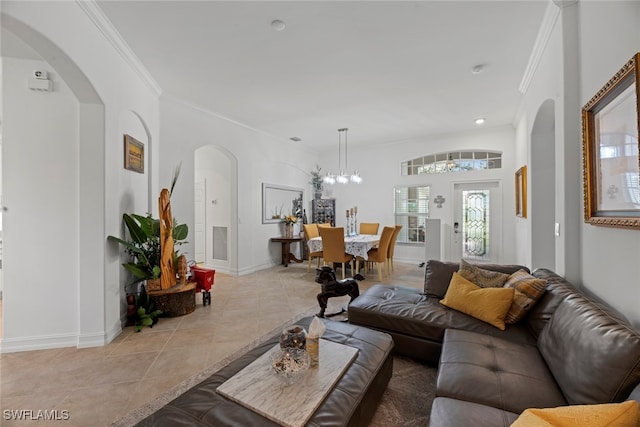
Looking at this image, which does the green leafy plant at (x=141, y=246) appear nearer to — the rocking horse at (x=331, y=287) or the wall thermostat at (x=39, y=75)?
the wall thermostat at (x=39, y=75)

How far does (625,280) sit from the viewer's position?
1.47 metres

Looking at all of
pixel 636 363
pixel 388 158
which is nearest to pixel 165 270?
pixel 636 363

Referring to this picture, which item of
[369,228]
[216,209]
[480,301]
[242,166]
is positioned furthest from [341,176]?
[480,301]

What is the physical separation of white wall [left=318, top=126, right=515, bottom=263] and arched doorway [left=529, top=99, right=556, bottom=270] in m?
2.33

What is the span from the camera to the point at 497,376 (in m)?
1.37

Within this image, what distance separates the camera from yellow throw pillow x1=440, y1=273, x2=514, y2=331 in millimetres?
1964

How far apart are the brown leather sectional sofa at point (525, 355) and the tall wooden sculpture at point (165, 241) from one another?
7.64 ft

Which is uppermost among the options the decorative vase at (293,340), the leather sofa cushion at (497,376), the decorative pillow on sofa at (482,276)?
the decorative pillow on sofa at (482,276)

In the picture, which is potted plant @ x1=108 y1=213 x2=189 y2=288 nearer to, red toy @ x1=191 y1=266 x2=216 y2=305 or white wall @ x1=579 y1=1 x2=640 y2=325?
red toy @ x1=191 y1=266 x2=216 y2=305

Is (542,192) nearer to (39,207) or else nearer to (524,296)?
(524,296)

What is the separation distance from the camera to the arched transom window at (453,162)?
18.5 feet

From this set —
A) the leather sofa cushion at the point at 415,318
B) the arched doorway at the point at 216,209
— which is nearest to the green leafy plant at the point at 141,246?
the arched doorway at the point at 216,209

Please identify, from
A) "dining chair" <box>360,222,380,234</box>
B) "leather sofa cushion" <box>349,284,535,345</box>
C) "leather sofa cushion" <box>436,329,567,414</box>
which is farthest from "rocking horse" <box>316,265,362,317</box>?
"dining chair" <box>360,222,380,234</box>

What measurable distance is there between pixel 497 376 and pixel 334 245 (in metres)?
3.32
